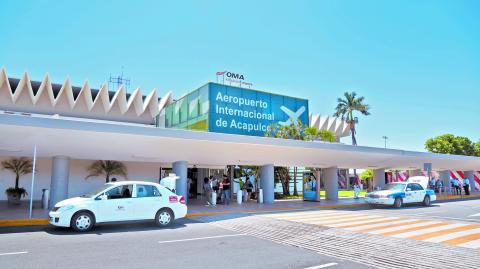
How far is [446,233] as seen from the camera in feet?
33.5

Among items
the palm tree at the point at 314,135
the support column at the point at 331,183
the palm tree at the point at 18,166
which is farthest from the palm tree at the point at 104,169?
the support column at the point at 331,183

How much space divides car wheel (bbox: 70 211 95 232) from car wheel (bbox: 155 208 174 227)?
2103mm

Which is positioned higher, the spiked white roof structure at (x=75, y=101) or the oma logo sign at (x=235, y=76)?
the oma logo sign at (x=235, y=76)

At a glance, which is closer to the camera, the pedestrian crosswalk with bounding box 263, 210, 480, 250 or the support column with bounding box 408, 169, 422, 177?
Result: the pedestrian crosswalk with bounding box 263, 210, 480, 250

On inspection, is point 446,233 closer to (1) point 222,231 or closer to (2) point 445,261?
(2) point 445,261

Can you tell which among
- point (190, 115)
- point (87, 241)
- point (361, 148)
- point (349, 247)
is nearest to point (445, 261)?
point (349, 247)

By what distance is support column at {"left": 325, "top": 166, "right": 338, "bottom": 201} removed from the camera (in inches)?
1020

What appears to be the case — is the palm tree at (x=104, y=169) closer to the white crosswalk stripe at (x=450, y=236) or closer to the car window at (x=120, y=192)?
the car window at (x=120, y=192)

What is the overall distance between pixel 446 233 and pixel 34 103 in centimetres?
3468

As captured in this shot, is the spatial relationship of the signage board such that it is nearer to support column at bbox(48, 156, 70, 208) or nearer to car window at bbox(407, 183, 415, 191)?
car window at bbox(407, 183, 415, 191)

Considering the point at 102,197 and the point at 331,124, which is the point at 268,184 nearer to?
the point at 102,197

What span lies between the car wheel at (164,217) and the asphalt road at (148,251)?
1.00 metres

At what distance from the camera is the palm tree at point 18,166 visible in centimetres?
2170

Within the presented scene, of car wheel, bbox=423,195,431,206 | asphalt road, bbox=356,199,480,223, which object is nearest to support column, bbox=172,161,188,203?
asphalt road, bbox=356,199,480,223
